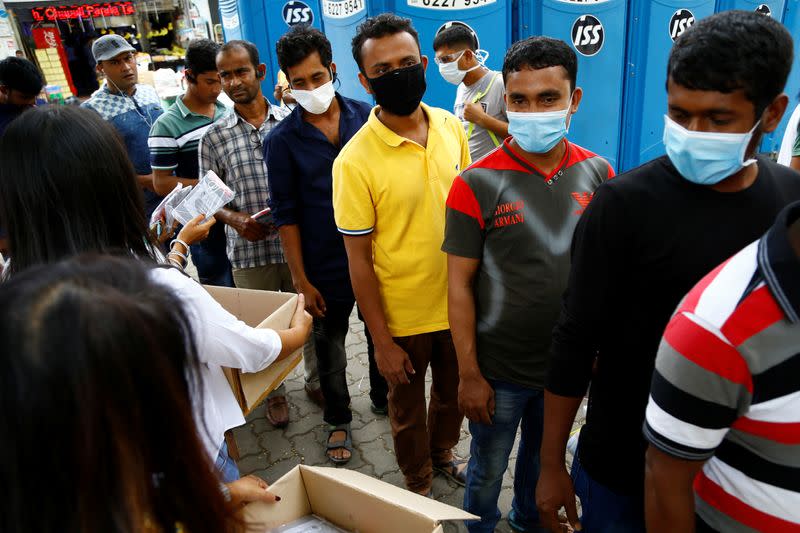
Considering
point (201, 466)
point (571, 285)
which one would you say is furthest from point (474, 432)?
point (201, 466)

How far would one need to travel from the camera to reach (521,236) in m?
1.59

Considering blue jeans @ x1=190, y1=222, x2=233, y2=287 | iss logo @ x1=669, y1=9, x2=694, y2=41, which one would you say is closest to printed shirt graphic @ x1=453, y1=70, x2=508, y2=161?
blue jeans @ x1=190, y1=222, x2=233, y2=287

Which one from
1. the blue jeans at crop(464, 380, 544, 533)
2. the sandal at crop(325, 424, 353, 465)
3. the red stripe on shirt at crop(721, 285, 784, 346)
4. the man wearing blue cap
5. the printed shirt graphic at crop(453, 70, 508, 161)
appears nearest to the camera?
the red stripe on shirt at crop(721, 285, 784, 346)

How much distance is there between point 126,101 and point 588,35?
4.02 meters

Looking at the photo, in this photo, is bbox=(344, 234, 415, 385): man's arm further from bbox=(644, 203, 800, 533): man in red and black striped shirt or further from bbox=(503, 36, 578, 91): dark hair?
bbox=(644, 203, 800, 533): man in red and black striped shirt

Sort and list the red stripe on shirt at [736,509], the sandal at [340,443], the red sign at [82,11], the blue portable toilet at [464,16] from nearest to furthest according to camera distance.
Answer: the red stripe on shirt at [736,509] → the sandal at [340,443] → the blue portable toilet at [464,16] → the red sign at [82,11]

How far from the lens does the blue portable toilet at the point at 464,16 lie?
477 cm

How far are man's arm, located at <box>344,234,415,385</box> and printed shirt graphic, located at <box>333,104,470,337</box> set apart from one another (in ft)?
0.18

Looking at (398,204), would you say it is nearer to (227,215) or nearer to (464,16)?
(227,215)

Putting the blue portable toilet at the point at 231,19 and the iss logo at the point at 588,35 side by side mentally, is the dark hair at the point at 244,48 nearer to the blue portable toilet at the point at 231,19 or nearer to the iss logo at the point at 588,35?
the blue portable toilet at the point at 231,19

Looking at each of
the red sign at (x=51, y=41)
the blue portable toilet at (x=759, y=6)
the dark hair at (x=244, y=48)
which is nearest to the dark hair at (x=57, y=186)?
the dark hair at (x=244, y=48)

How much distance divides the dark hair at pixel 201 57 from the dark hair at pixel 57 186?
1928 millimetres

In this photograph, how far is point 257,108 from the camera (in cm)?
285

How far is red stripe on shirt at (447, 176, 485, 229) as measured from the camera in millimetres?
1611
